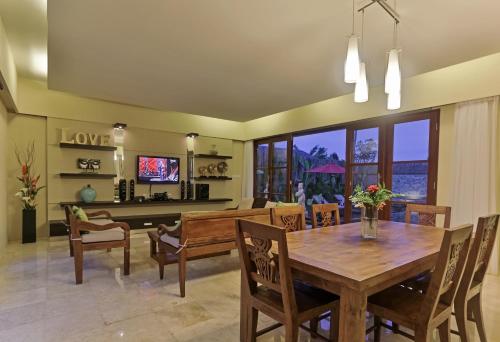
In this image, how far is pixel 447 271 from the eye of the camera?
155 cm

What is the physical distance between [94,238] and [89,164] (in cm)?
273

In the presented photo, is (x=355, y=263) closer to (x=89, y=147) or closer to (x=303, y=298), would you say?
(x=303, y=298)

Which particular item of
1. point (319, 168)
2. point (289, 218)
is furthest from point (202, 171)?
point (289, 218)

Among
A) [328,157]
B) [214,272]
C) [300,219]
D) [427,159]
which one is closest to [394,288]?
[300,219]

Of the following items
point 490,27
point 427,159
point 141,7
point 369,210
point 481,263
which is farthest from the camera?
point 427,159

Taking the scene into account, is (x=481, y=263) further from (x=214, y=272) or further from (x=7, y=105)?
(x=7, y=105)

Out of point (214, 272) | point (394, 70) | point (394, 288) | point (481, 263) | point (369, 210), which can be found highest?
point (394, 70)

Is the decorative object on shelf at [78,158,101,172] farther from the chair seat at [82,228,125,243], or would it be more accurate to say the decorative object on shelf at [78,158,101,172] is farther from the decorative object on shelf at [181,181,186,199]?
the chair seat at [82,228,125,243]

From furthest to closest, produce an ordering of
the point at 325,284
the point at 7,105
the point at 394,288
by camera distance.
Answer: the point at 7,105 → the point at 394,288 → the point at 325,284

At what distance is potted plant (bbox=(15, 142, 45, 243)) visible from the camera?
477cm

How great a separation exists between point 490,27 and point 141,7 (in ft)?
10.3

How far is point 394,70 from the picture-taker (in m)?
2.09

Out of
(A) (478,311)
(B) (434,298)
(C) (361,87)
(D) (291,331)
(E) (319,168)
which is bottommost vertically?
(A) (478,311)

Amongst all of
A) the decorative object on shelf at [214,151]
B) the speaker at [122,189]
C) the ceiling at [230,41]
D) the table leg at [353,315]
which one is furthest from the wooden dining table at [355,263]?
the decorative object on shelf at [214,151]
